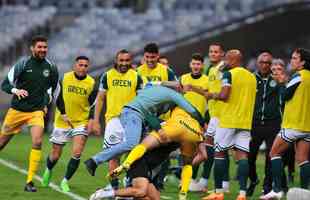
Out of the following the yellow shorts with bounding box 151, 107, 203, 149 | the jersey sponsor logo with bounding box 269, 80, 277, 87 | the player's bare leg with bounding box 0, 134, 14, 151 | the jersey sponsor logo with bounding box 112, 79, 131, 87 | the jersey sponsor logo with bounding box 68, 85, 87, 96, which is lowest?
the player's bare leg with bounding box 0, 134, 14, 151

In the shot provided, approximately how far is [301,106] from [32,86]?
4.06 m

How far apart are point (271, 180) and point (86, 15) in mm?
23238

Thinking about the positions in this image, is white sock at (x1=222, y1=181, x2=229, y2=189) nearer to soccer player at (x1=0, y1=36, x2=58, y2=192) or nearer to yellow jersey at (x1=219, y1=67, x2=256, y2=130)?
yellow jersey at (x1=219, y1=67, x2=256, y2=130)

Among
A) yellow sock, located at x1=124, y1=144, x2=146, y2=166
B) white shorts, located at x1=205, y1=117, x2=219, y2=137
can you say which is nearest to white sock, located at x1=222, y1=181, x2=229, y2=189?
white shorts, located at x1=205, y1=117, x2=219, y2=137

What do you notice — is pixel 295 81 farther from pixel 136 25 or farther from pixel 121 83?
pixel 136 25

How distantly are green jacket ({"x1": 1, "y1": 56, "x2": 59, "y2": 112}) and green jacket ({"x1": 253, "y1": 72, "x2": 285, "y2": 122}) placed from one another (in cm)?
325

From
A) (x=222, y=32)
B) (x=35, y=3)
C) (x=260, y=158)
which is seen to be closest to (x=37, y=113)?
(x=260, y=158)

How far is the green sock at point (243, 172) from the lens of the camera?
15.5m

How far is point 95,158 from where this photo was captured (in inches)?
537

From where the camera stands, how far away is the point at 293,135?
50.3ft

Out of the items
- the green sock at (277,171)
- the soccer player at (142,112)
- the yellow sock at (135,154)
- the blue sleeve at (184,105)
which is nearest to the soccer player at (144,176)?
the yellow sock at (135,154)

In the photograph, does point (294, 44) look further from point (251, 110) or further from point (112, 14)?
point (251, 110)

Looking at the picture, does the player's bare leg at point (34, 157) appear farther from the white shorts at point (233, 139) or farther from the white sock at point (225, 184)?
the white sock at point (225, 184)

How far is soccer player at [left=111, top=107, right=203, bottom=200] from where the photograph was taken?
43.4ft
